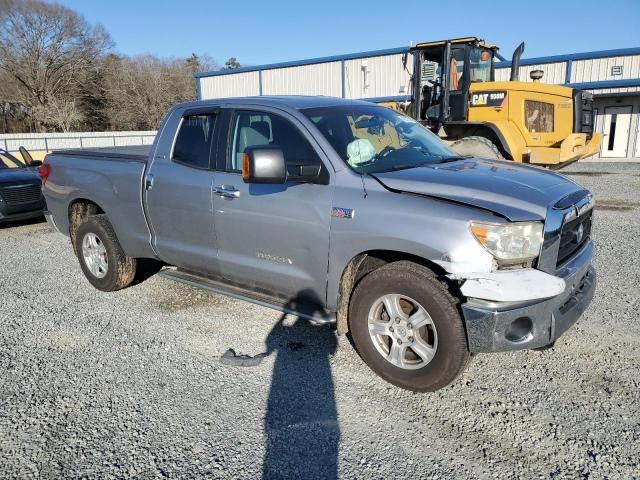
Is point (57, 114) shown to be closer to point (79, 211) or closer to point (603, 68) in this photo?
point (603, 68)

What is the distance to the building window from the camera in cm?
996

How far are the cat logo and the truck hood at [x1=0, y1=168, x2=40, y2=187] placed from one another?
8.67 meters

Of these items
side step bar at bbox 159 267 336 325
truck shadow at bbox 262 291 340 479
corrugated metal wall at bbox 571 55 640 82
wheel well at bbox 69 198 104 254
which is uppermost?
corrugated metal wall at bbox 571 55 640 82

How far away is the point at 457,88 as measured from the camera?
10.3 m

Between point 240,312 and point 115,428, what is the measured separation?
6.23 ft

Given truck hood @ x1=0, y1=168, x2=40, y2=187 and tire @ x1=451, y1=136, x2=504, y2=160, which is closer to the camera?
truck hood @ x1=0, y1=168, x2=40, y2=187

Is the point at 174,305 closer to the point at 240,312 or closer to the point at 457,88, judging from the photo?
the point at 240,312

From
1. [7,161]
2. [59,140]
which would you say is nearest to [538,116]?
[7,161]

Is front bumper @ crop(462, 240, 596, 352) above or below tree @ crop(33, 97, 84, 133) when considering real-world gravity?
below

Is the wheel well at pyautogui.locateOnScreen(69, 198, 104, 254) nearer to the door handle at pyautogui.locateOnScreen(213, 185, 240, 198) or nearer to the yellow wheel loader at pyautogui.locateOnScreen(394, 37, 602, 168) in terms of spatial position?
the door handle at pyautogui.locateOnScreen(213, 185, 240, 198)

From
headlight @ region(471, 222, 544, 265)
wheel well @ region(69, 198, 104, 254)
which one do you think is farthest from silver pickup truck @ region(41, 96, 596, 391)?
wheel well @ region(69, 198, 104, 254)

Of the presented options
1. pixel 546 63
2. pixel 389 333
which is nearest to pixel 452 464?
pixel 389 333

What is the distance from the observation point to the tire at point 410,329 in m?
3.07

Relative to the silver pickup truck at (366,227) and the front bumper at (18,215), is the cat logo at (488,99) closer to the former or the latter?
the silver pickup truck at (366,227)
